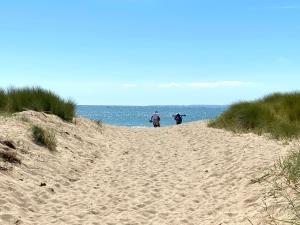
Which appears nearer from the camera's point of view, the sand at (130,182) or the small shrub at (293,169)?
the sand at (130,182)

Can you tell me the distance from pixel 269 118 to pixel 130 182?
10.6m

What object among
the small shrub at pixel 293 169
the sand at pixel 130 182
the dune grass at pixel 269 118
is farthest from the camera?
the dune grass at pixel 269 118

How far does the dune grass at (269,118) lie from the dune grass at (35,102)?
7.28m

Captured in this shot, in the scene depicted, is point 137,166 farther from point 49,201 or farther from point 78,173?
point 49,201

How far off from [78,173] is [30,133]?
272 centimetres

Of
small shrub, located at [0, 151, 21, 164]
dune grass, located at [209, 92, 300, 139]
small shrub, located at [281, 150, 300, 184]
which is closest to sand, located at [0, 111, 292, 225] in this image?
small shrub, located at [0, 151, 21, 164]

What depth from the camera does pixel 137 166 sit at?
11922 millimetres

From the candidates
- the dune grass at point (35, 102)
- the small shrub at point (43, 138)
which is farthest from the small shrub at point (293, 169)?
the dune grass at point (35, 102)

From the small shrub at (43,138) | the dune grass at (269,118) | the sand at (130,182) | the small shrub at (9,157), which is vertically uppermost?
the dune grass at (269,118)

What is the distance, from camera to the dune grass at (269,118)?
1643 cm

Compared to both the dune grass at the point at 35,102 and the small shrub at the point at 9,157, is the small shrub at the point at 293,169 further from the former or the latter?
the dune grass at the point at 35,102

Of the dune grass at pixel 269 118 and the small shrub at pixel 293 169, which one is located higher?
the dune grass at pixel 269 118

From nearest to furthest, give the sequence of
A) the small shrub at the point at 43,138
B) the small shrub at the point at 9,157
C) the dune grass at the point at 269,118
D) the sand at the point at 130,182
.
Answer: the sand at the point at 130,182 → the small shrub at the point at 9,157 → the small shrub at the point at 43,138 → the dune grass at the point at 269,118

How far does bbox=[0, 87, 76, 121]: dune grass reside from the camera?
709 inches
